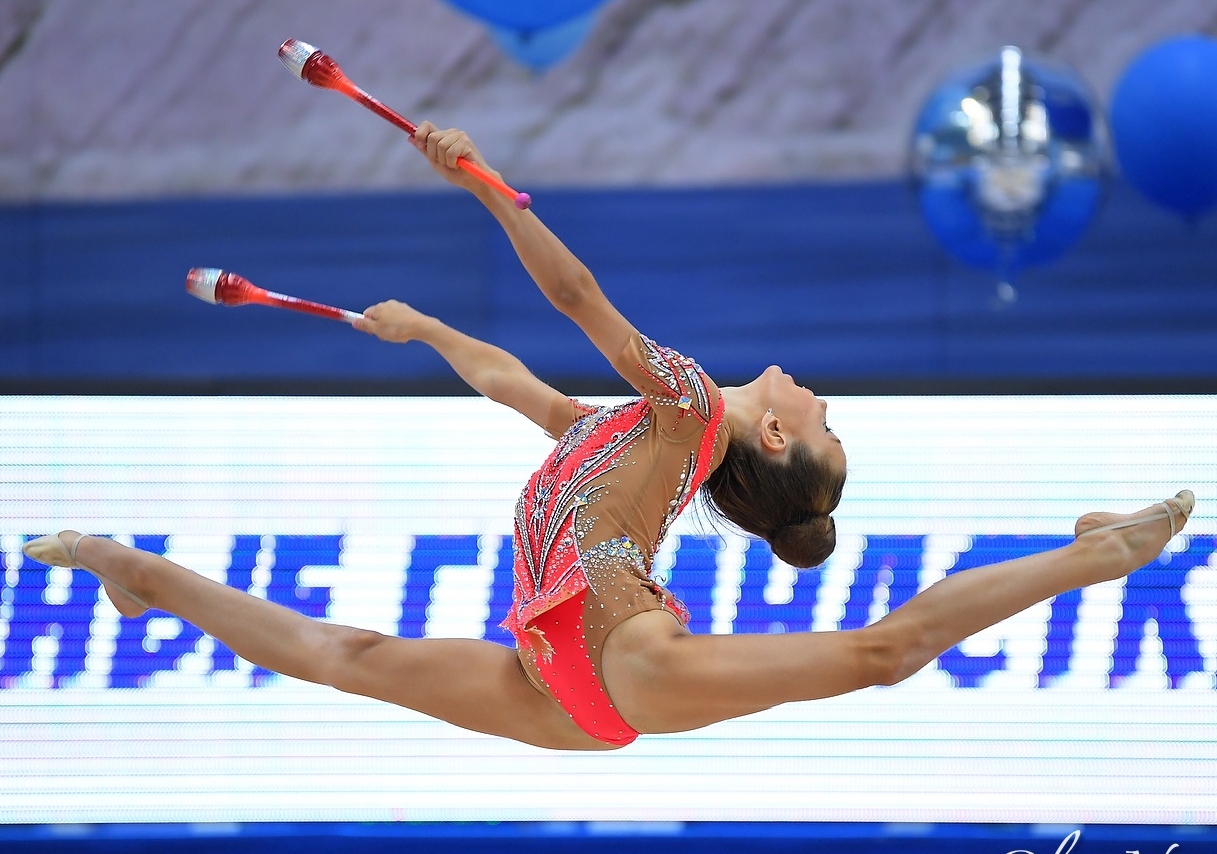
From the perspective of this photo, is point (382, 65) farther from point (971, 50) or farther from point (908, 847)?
point (908, 847)

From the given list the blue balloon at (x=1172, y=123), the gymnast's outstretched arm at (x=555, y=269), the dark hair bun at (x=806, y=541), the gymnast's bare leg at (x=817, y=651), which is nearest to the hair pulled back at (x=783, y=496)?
the dark hair bun at (x=806, y=541)

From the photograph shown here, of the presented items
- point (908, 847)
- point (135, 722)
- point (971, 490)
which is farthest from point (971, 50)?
point (135, 722)

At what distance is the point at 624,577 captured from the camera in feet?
7.32

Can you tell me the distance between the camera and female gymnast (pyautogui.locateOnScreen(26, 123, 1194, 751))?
212cm

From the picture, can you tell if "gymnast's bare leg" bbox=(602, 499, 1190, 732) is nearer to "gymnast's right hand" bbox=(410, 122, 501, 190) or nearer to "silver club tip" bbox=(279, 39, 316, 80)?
"gymnast's right hand" bbox=(410, 122, 501, 190)

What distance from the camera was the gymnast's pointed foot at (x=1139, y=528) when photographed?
87.1 inches

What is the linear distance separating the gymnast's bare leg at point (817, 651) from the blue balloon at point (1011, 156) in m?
1.49

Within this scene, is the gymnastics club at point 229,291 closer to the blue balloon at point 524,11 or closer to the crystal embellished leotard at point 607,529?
the crystal embellished leotard at point 607,529

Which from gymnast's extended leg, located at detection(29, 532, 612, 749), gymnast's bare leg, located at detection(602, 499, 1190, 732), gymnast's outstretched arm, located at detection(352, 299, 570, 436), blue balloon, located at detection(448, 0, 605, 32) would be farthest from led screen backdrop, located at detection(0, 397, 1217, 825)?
blue balloon, located at detection(448, 0, 605, 32)

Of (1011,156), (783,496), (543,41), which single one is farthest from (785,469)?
(543,41)

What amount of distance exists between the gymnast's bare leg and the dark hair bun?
256 millimetres

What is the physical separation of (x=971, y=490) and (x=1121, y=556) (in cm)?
73

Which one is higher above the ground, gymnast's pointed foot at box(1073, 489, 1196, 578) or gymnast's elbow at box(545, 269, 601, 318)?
gymnast's elbow at box(545, 269, 601, 318)

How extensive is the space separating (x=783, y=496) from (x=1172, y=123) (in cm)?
186
